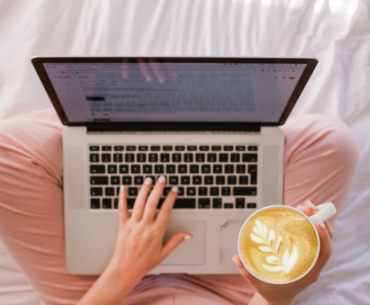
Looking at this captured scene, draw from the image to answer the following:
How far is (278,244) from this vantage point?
0.52m

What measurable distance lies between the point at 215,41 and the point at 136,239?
0.59 metres

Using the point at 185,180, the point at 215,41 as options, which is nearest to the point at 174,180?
the point at 185,180

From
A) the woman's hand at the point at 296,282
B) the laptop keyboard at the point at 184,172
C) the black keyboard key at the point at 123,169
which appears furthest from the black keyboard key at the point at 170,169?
the woman's hand at the point at 296,282

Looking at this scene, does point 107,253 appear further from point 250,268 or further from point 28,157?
point 250,268

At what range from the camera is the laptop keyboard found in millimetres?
759

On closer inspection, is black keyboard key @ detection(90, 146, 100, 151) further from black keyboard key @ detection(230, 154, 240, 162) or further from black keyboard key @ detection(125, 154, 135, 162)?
black keyboard key @ detection(230, 154, 240, 162)

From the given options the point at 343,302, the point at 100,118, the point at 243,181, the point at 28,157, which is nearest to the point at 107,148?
the point at 100,118

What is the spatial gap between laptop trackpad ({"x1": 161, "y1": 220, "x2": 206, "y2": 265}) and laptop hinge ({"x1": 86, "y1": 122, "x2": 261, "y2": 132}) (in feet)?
0.77

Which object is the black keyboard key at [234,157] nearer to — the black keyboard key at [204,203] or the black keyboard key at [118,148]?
the black keyboard key at [204,203]

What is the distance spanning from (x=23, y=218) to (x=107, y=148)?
26 centimetres

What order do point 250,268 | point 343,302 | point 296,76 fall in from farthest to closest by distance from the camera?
point 343,302 < point 296,76 < point 250,268

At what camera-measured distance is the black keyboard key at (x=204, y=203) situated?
770mm

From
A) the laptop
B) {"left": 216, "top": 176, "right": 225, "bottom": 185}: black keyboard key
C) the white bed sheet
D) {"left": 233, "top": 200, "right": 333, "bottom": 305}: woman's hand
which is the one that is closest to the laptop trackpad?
the laptop

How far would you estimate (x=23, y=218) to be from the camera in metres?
0.74
